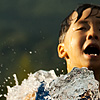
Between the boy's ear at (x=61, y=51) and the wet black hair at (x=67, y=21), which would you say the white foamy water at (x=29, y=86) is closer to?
the boy's ear at (x=61, y=51)

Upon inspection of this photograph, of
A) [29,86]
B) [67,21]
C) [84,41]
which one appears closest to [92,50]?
[84,41]

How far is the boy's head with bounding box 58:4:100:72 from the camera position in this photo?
12.1 ft

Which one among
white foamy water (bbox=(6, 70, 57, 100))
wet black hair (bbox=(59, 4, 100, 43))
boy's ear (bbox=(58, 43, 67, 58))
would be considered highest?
wet black hair (bbox=(59, 4, 100, 43))

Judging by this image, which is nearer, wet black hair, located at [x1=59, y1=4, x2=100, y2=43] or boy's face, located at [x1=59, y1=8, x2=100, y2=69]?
boy's face, located at [x1=59, y1=8, x2=100, y2=69]

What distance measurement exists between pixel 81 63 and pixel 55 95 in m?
0.81

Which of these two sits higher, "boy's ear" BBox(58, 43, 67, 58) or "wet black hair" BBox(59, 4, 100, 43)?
"wet black hair" BBox(59, 4, 100, 43)

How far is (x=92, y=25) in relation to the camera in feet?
12.7

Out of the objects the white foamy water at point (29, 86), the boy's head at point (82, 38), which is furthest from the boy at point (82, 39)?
the white foamy water at point (29, 86)

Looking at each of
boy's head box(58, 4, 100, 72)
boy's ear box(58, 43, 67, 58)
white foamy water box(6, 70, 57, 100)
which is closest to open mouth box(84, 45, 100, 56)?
boy's head box(58, 4, 100, 72)

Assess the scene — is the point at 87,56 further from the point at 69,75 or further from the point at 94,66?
the point at 69,75

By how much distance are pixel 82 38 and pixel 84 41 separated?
0.23 feet

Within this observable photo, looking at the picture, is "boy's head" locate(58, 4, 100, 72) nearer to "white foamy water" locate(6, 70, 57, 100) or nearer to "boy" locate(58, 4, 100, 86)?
"boy" locate(58, 4, 100, 86)

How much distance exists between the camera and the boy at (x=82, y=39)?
3674 mm

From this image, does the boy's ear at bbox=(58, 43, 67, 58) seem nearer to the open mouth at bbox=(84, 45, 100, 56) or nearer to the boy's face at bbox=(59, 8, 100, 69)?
the boy's face at bbox=(59, 8, 100, 69)
